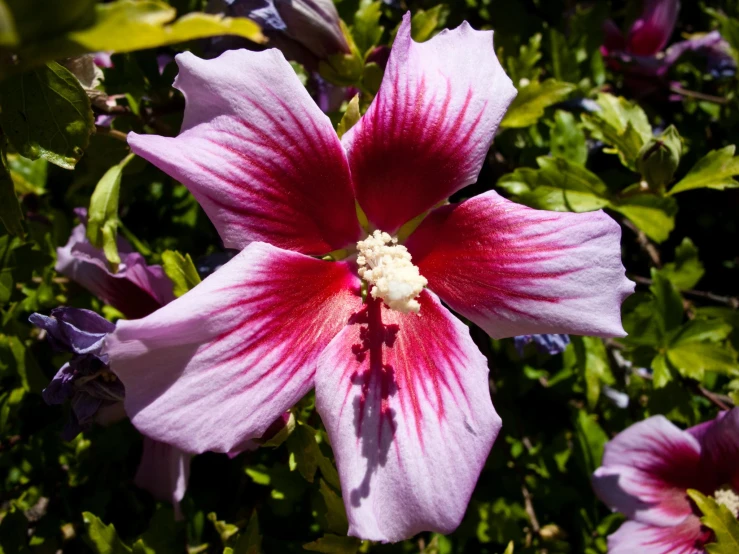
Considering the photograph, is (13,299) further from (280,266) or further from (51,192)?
(280,266)

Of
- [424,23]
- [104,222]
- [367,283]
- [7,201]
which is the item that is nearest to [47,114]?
[7,201]

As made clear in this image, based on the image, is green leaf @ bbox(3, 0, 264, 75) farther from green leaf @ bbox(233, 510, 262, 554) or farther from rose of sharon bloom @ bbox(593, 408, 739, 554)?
rose of sharon bloom @ bbox(593, 408, 739, 554)

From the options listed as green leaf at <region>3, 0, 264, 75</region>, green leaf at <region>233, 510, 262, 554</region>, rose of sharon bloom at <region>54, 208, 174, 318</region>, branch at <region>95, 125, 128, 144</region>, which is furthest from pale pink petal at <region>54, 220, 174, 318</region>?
green leaf at <region>3, 0, 264, 75</region>

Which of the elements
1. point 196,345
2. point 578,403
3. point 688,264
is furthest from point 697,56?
point 196,345

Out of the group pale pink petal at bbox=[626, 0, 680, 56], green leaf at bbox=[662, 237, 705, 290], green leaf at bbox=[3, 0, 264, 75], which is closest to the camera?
green leaf at bbox=[3, 0, 264, 75]

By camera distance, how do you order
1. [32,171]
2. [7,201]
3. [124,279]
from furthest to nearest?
[32,171] → [124,279] → [7,201]

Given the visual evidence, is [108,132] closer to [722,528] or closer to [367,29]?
[367,29]
